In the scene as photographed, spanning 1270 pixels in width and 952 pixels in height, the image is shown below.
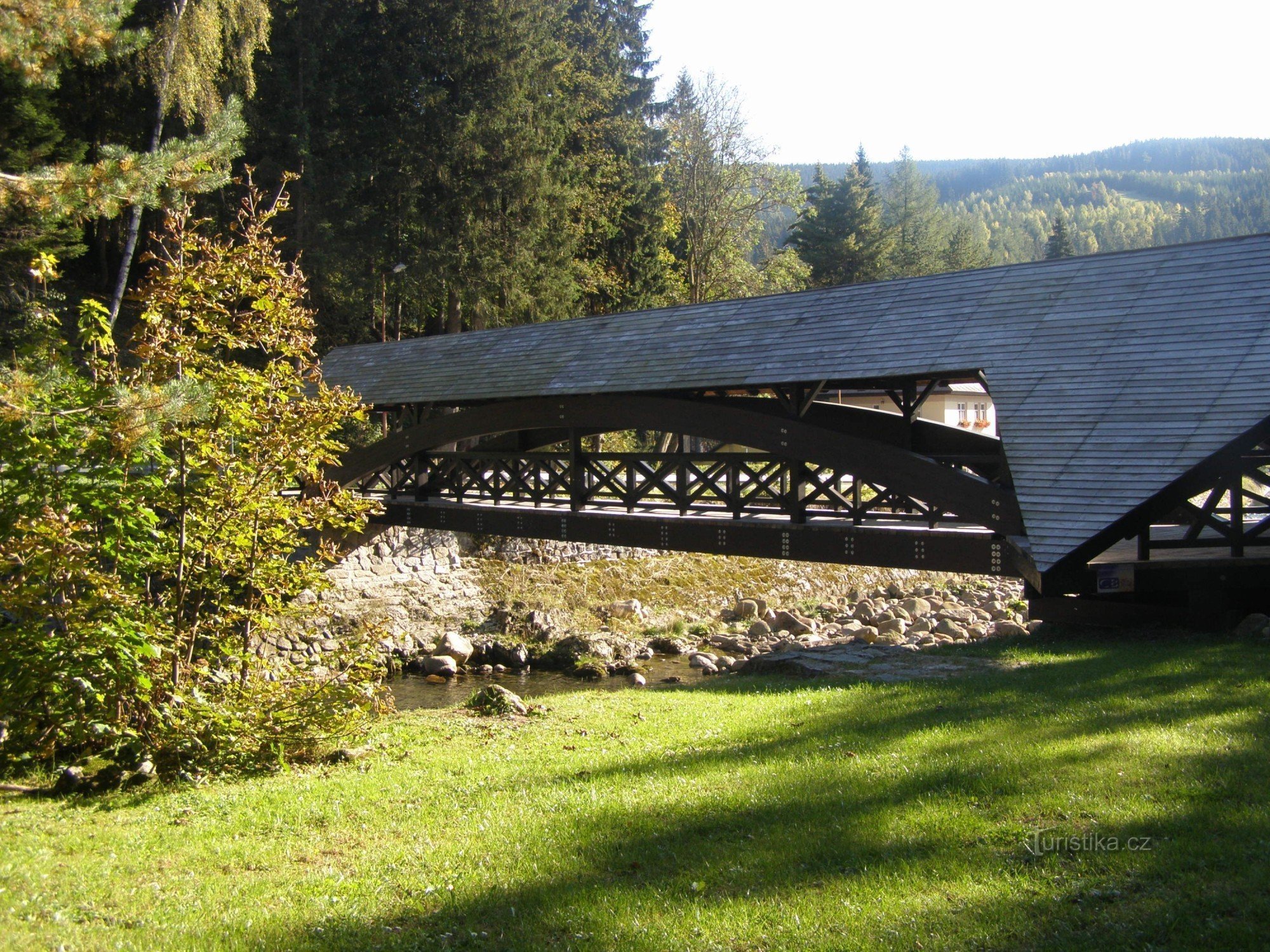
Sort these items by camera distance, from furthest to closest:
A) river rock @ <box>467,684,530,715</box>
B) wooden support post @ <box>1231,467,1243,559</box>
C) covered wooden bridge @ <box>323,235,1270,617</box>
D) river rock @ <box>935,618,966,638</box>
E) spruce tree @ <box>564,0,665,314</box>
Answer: spruce tree @ <box>564,0,665,314</box>, river rock @ <box>935,618,966,638</box>, river rock @ <box>467,684,530,715</box>, wooden support post @ <box>1231,467,1243,559</box>, covered wooden bridge @ <box>323,235,1270,617</box>

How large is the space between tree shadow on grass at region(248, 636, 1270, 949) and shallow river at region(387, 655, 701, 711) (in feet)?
22.0

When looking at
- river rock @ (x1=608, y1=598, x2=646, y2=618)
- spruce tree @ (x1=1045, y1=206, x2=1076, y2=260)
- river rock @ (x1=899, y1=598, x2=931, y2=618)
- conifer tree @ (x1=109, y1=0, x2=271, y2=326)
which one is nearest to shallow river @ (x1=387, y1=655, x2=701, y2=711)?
river rock @ (x1=608, y1=598, x2=646, y2=618)

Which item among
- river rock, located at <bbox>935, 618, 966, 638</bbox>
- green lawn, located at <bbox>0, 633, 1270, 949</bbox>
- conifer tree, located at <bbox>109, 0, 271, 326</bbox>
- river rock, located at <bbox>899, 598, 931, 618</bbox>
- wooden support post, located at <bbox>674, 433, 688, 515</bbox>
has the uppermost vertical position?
conifer tree, located at <bbox>109, 0, 271, 326</bbox>

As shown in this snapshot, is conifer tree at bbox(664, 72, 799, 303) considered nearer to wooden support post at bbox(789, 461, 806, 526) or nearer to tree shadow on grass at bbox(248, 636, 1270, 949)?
wooden support post at bbox(789, 461, 806, 526)

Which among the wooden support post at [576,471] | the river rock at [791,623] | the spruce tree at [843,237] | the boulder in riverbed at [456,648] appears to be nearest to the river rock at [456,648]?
the boulder in riverbed at [456,648]

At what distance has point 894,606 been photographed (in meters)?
17.7

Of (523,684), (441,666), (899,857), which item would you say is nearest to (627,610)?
(441,666)

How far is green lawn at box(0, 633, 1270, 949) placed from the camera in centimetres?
329

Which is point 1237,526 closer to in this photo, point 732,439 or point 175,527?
point 732,439

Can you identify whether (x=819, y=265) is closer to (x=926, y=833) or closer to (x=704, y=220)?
(x=704, y=220)

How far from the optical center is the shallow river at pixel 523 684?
12227 mm

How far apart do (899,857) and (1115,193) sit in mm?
118507

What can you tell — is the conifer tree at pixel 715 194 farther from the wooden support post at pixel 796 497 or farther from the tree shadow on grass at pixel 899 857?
the tree shadow on grass at pixel 899 857

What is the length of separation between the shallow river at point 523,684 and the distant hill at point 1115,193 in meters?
51.1
